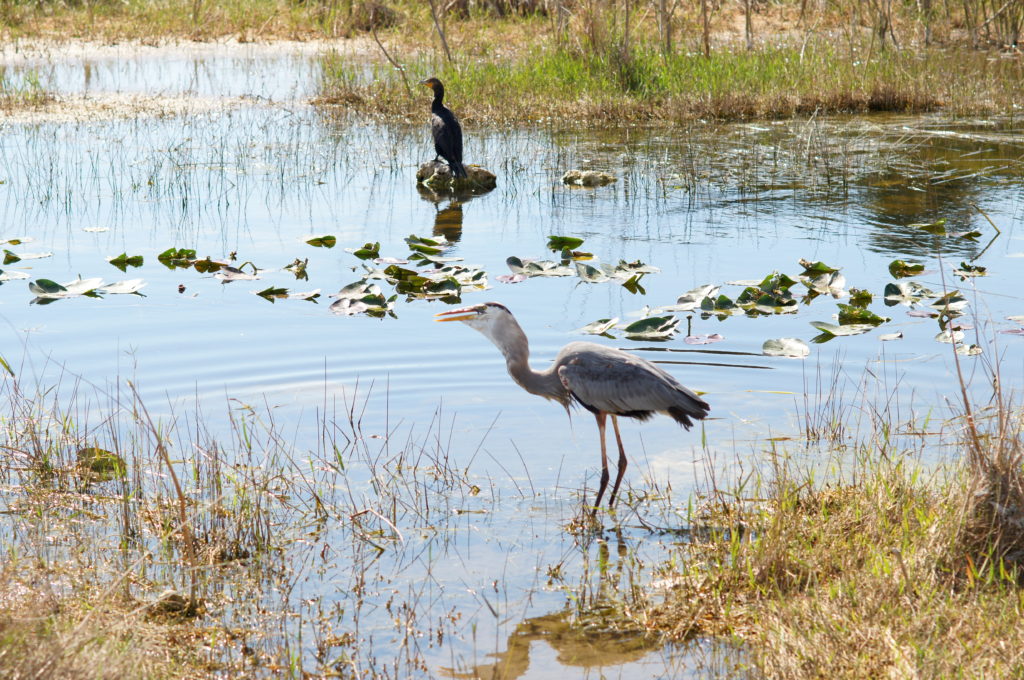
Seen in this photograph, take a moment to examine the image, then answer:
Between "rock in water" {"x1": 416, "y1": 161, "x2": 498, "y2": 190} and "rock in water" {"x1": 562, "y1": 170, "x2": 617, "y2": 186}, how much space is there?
81 centimetres

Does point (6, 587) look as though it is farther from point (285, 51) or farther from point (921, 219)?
point (285, 51)

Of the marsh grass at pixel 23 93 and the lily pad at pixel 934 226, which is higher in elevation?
the marsh grass at pixel 23 93

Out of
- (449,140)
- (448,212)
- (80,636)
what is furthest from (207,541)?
(449,140)

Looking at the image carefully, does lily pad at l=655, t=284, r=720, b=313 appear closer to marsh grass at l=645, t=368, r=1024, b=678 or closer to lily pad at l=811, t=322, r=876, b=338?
lily pad at l=811, t=322, r=876, b=338

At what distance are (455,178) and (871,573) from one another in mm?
7970

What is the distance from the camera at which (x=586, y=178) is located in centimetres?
1087

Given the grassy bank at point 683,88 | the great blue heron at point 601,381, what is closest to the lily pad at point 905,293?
the great blue heron at point 601,381

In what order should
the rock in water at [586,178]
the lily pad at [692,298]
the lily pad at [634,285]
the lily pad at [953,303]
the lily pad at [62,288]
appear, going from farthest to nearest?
the rock in water at [586,178], the lily pad at [634,285], the lily pad at [62,288], the lily pad at [692,298], the lily pad at [953,303]

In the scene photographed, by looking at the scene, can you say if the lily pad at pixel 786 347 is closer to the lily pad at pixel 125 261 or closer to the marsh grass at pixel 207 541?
the marsh grass at pixel 207 541

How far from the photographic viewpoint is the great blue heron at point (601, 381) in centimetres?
479

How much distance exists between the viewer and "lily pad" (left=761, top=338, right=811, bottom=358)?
608 centimetres

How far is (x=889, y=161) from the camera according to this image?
38.1 ft

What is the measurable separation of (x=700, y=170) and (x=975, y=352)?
5.58m

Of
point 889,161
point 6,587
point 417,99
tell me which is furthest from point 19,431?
point 417,99
